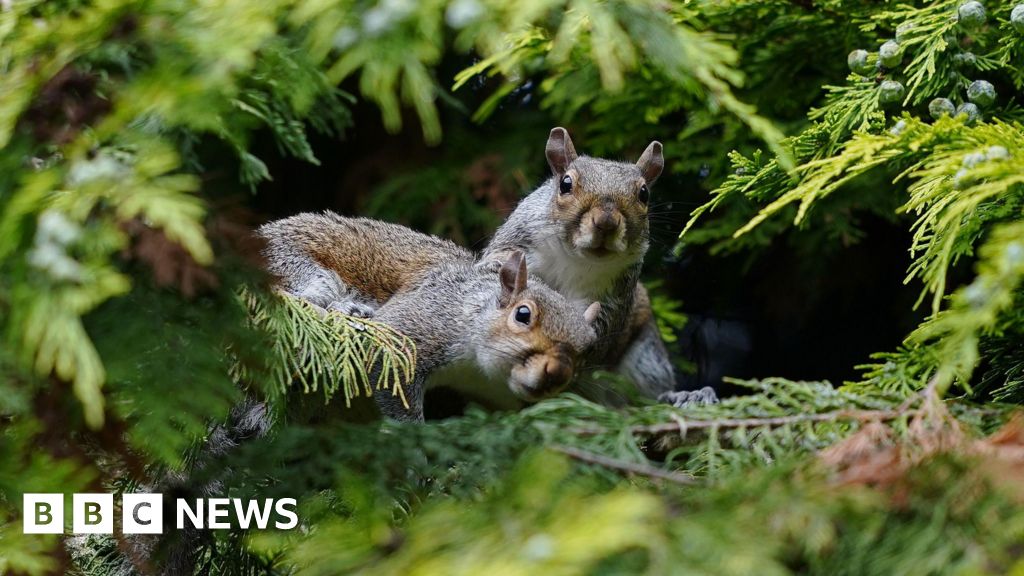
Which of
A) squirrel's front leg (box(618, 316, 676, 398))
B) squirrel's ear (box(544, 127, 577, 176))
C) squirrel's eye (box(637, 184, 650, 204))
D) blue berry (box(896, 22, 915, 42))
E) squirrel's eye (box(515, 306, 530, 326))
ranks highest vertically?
blue berry (box(896, 22, 915, 42))

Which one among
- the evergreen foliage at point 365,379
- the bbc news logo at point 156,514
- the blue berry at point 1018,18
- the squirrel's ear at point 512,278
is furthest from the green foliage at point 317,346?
the blue berry at point 1018,18

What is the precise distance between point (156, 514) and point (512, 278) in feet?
3.35

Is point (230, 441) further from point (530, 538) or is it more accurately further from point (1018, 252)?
point (1018, 252)

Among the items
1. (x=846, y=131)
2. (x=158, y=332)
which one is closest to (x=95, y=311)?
(x=158, y=332)

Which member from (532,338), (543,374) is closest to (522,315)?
(532,338)

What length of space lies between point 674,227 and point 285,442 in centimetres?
211

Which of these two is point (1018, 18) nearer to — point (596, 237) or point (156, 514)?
point (596, 237)

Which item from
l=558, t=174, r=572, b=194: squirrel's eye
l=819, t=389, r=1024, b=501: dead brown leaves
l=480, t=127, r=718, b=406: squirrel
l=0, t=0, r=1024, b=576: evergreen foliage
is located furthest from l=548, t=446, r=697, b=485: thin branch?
l=558, t=174, r=572, b=194: squirrel's eye

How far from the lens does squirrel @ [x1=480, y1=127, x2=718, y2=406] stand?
8.68 feet

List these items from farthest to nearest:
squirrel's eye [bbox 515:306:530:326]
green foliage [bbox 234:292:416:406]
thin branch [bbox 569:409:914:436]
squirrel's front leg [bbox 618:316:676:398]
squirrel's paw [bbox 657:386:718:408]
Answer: squirrel's front leg [bbox 618:316:676:398] → squirrel's paw [bbox 657:386:718:408] → squirrel's eye [bbox 515:306:530:326] → green foliage [bbox 234:292:416:406] → thin branch [bbox 569:409:914:436]

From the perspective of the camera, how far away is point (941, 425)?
133 cm

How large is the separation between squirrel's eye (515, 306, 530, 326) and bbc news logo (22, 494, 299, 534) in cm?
86

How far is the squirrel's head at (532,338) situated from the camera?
2.28 m

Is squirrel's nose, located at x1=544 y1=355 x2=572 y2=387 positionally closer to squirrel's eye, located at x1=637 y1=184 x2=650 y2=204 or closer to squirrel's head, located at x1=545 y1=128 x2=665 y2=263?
squirrel's head, located at x1=545 y1=128 x2=665 y2=263
